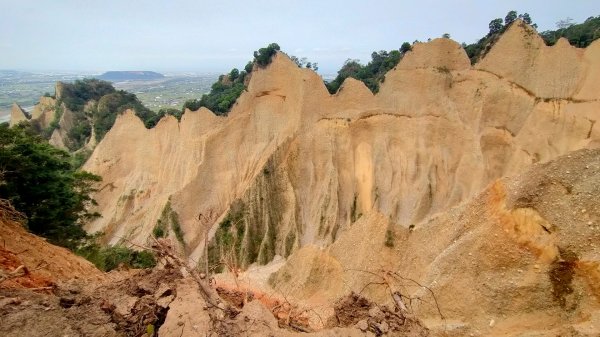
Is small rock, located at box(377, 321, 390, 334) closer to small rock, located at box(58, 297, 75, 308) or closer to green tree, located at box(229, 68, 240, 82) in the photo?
small rock, located at box(58, 297, 75, 308)

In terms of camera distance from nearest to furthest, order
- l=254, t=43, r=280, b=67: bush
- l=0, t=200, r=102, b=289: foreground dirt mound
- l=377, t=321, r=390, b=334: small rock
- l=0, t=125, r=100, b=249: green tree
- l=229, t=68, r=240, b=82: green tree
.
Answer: l=377, t=321, r=390, b=334: small rock, l=0, t=200, r=102, b=289: foreground dirt mound, l=0, t=125, r=100, b=249: green tree, l=254, t=43, r=280, b=67: bush, l=229, t=68, r=240, b=82: green tree

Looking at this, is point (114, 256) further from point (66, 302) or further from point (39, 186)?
point (66, 302)

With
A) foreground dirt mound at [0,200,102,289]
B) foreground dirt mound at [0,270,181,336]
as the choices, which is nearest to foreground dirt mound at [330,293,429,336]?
foreground dirt mound at [0,270,181,336]

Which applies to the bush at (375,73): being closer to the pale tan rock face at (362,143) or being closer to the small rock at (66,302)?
the pale tan rock face at (362,143)

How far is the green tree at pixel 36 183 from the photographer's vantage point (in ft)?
46.2

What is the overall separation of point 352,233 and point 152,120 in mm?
19730

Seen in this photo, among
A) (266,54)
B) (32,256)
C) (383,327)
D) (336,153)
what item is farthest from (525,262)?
(266,54)

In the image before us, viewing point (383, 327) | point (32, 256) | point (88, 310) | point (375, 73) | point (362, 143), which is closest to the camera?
point (383, 327)

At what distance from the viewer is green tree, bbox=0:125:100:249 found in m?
14.1

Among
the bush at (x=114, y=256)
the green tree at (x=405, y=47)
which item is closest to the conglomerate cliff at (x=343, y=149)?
the bush at (x=114, y=256)

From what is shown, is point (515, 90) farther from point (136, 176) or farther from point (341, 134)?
point (136, 176)

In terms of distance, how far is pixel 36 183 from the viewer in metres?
15.1

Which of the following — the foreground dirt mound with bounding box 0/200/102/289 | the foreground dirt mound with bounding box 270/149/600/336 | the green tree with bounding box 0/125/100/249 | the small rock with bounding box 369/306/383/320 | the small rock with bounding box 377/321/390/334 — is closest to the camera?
the small rock with bounding box 377/321/390/334

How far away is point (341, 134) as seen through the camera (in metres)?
26.0
